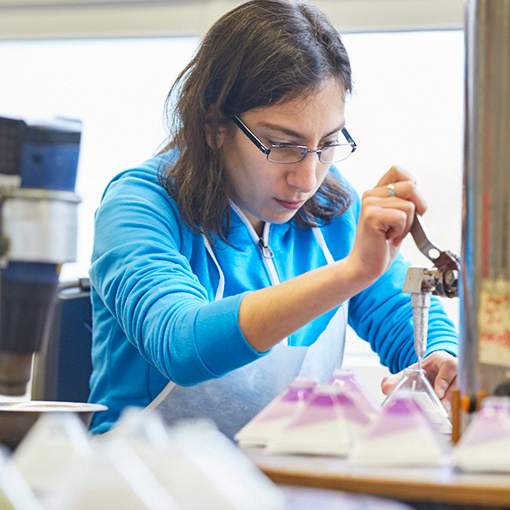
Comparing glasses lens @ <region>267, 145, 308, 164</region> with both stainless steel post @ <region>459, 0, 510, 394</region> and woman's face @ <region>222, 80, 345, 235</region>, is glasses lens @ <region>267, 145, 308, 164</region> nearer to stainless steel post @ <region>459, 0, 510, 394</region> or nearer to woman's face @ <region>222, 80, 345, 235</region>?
woman's face @ <region>222, 80, 345, 235</region>

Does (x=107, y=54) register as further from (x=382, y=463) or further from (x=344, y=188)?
(x=382, y=463)

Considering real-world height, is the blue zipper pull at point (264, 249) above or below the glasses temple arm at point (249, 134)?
below

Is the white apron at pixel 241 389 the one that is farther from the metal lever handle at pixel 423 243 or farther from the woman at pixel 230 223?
the metal lever handle at pixel 423 243

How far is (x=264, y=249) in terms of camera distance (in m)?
1.29

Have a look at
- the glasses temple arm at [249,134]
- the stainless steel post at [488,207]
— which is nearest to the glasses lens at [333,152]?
the glasses temple arm at [249,134]

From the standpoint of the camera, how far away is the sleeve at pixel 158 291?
81 cm

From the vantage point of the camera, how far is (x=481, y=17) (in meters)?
0.56

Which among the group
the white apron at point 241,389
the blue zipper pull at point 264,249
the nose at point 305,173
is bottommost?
the white apron at point 241,389

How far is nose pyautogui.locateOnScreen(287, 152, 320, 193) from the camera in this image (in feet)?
3.56

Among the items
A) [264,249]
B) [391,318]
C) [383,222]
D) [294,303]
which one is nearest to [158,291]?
→ [294,303]

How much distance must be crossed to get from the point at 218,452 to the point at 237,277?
0.89 m

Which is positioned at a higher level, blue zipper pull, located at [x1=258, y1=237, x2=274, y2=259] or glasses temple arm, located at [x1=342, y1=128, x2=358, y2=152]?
glasses temple arm, located at [x1=342, y1=128, x2=358, y2=152]

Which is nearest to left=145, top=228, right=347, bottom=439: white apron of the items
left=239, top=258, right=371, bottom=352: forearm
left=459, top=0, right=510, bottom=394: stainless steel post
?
left=239, top=258, right=371, bottom=352: forearm

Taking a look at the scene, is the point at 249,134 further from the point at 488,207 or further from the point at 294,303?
the point at 488,207
